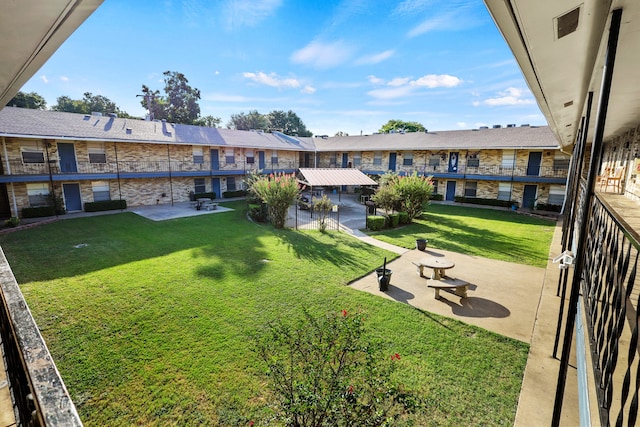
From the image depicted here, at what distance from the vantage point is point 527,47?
2.46 metres

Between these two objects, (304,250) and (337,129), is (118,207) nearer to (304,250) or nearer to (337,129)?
(304,250)

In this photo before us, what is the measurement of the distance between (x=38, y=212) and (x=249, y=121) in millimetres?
51620

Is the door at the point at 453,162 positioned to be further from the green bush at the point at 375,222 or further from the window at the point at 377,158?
the green bush at the point at 375,222

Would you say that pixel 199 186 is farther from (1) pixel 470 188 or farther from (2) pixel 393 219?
(1) pixel 470 188

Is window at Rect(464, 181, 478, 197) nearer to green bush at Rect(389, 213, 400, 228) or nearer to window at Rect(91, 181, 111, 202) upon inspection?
green bush at Rect(389, 213, 400, 228)

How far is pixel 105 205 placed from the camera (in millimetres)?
20156

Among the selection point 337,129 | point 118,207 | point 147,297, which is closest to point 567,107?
point 147,297

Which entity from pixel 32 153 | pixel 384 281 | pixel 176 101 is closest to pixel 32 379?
pixel 384 281

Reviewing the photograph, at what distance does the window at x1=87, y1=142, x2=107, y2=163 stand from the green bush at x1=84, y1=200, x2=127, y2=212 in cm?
297

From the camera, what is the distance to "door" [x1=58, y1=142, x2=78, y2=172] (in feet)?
61.4

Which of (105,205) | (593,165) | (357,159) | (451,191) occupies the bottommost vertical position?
(105,205)

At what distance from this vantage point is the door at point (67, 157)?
61.4 ft

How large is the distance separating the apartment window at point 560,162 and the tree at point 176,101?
157ft

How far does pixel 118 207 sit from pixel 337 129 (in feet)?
174
